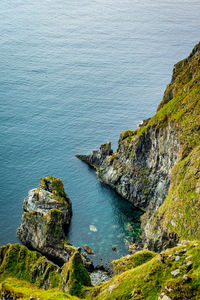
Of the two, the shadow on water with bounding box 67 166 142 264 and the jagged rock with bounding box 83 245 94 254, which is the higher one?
the shadow on water with bounding box 67 166 142 264

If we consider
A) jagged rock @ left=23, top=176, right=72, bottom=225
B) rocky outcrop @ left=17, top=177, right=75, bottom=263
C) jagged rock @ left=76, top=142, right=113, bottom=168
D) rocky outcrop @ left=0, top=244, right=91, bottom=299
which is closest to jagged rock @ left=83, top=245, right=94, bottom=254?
rocky outcrop @ left=17, top=177, right=75, bottom=263

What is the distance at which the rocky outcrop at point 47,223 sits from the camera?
107 metres

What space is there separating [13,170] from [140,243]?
55.0 m

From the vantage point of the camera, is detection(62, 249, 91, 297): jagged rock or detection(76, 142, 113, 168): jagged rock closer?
detection(62, 249, 91, 297): jagged rock

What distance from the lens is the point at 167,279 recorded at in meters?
53.0

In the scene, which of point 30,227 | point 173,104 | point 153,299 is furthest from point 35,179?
point 153,299

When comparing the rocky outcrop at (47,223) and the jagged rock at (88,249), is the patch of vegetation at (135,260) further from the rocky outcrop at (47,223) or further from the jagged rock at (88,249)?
the jagged rock at (88,249)

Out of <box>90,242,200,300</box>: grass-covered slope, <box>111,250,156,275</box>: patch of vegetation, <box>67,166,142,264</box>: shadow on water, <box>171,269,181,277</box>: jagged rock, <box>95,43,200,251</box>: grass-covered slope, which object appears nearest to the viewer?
<box>90,242,200,300</box>: grass-covered slope

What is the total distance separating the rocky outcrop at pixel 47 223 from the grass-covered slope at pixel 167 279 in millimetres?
47900

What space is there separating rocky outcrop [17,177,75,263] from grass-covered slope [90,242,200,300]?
47900 mm

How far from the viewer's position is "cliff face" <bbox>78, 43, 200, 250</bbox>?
323 ft

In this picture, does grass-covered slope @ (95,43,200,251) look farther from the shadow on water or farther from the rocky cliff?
the rocky cliff

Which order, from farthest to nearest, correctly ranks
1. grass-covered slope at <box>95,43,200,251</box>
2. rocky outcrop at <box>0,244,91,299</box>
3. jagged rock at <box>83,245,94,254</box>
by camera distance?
jagged rock at <box>83,245,94,254</box>, grass-covered slope at <box>95,43,200,251</box>, rocky outcrop at <box>0,244,91,299</box>

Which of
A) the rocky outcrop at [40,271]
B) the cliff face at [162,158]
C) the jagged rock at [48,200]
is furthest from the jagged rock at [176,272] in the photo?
the jagged rock at [48,200]
